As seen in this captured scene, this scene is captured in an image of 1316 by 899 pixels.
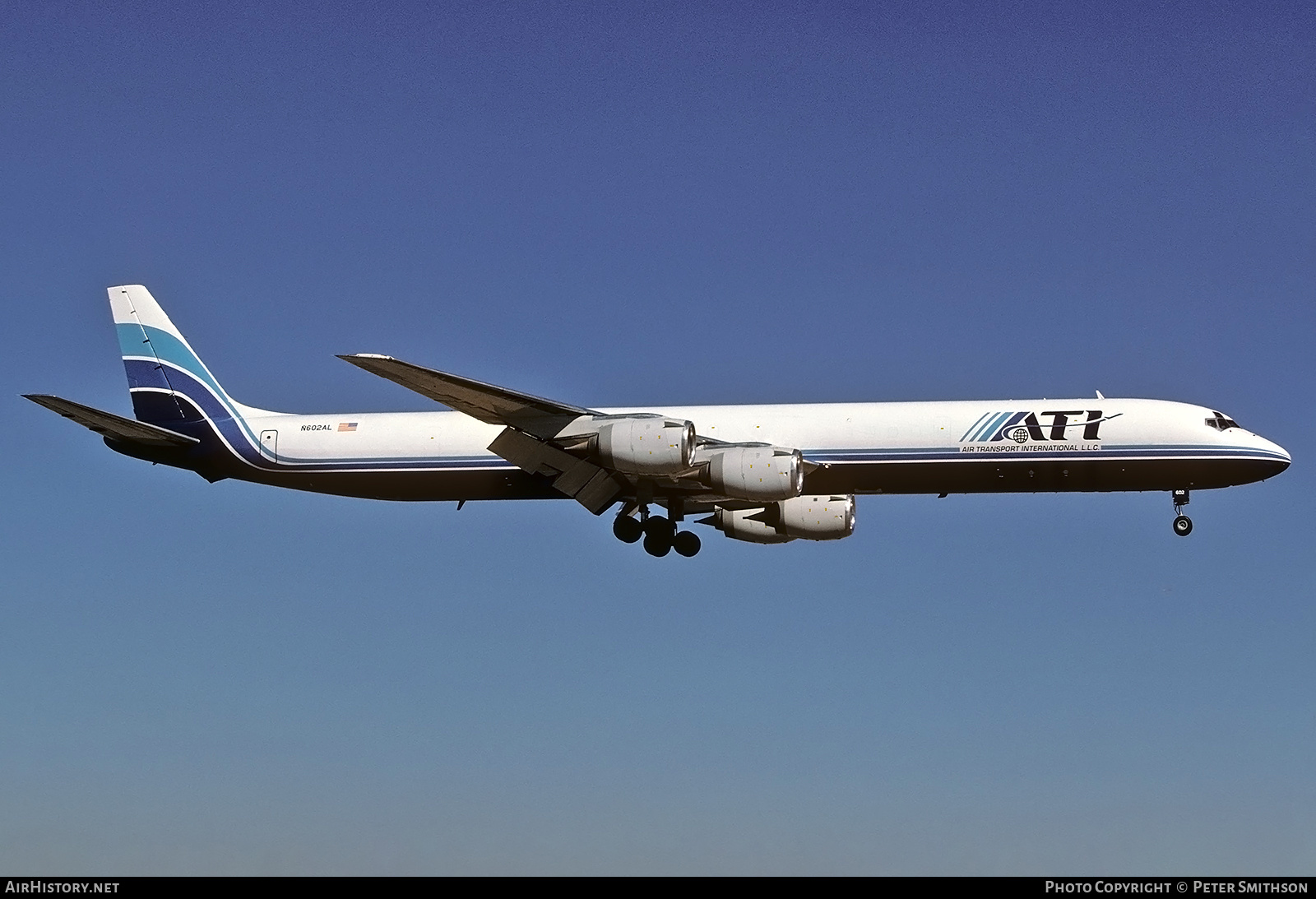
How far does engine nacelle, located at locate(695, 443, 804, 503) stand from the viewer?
45344mm

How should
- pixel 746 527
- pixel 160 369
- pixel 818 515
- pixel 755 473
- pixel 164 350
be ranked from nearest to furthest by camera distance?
1. pixel 755 473
2. pixel 818 515
3. pixel 746 527
4. pixel 160 369
5. pixel 164 350

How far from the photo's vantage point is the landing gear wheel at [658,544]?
50.0 m

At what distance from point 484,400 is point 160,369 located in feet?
47.3

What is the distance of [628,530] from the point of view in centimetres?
4991

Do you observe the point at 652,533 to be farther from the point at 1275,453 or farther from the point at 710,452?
the point at 1275,453

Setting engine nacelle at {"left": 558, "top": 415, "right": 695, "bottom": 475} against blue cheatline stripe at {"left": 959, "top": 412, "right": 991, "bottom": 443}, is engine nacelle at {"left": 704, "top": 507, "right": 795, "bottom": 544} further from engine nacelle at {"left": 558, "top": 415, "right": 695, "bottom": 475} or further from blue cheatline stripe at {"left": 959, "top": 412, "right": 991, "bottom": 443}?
blue cheatline stripe at {"left": 959, "top": 412, "right": 991, "bottom": 443}

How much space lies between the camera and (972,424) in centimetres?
4697

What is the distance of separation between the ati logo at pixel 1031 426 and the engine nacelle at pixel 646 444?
782 cm

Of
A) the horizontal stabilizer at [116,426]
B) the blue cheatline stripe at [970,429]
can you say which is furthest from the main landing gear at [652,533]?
the horizontal stabilizer at [116,426]

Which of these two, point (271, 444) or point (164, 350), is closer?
point (271, 444)

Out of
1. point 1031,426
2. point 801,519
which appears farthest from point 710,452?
point 1031,426

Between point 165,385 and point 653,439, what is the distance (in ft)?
60.1
